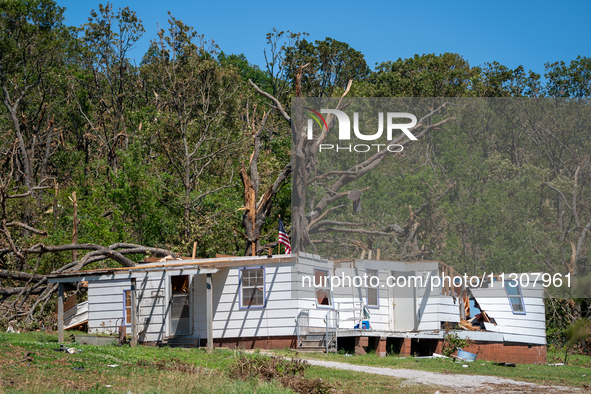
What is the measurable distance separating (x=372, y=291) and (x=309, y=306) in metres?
2.45

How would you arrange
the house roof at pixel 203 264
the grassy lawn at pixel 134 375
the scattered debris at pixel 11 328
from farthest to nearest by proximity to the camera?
the scattered debris at pixel 11 328, the house roof at pixel 203 264, the grassy lawn at pixel 134 375

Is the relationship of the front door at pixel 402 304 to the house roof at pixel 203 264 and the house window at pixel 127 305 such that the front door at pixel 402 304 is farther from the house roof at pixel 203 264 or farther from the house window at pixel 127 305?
the house window at pixel 127 305

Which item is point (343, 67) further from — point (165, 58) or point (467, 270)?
point (467, 270)

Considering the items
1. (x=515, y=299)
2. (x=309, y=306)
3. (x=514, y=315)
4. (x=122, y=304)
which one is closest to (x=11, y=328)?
(x=122, y=304)

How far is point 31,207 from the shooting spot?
31.8 m

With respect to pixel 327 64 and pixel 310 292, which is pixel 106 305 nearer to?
pixel 310 292

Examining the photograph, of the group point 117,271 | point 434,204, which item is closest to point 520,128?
point 434,204

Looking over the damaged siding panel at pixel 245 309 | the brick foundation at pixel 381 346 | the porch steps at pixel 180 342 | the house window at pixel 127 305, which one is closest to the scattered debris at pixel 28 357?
the porch steps at pixel 180 342

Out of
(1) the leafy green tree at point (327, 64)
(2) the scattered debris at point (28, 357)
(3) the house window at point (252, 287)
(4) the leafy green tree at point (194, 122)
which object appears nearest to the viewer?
(2) the scattered debris at point (28, 357)

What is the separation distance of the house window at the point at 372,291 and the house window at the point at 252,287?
3.45 m

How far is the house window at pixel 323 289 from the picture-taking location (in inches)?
783

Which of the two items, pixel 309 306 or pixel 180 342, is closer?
pixel 309 306

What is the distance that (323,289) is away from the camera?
20047mm

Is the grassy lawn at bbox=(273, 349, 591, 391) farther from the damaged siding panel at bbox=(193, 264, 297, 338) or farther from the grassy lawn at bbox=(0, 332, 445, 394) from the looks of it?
the grassy lawn at bbox=(0, 332, 445, 394)
